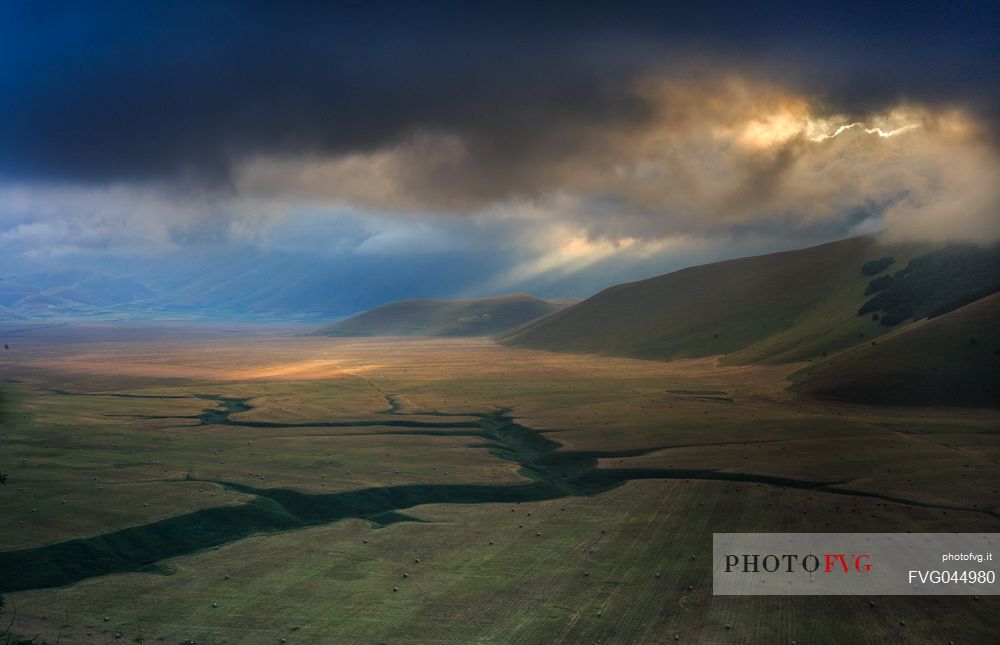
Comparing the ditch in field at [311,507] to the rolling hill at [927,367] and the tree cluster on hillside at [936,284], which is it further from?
the tree cluster on hillside at [936,284]

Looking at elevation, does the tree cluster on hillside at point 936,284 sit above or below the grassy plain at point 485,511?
above

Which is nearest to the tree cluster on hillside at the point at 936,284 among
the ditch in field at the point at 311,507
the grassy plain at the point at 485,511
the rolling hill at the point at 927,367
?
the rolling hill at the point at 927,367

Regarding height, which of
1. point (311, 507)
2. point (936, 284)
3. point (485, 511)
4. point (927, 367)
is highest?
point (936, 284)

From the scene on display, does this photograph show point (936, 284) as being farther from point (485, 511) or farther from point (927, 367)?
point (485, 511)

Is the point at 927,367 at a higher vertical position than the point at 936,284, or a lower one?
lower

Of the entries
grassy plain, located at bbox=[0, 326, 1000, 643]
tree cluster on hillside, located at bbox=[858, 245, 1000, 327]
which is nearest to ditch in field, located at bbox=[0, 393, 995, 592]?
grassy plain, located at bbox=[0, 326, 1000, 643]

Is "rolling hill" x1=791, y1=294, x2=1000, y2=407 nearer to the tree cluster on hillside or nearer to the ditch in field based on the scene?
the tree cluster on hillside

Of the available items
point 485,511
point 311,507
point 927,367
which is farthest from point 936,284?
point 311,507
